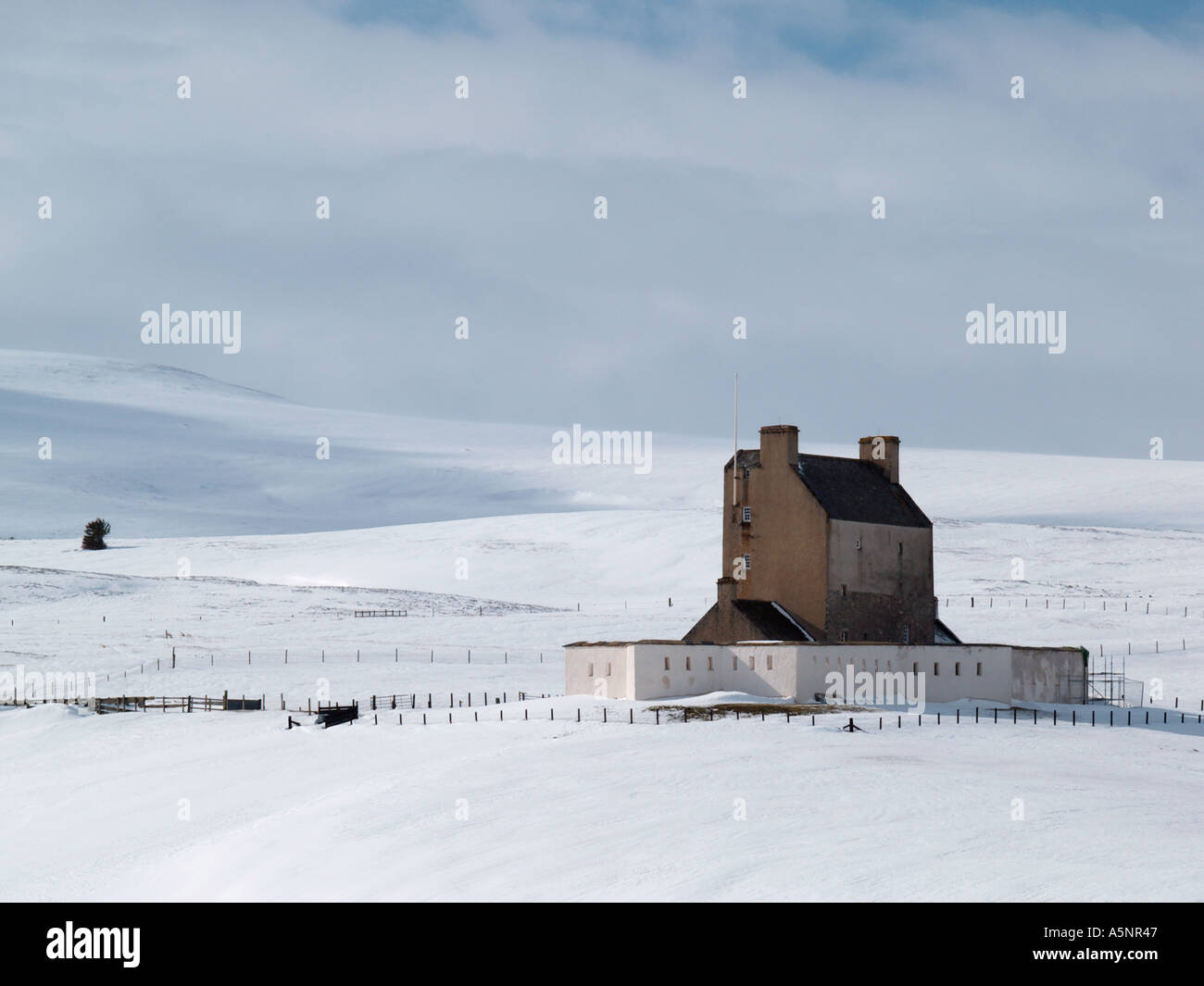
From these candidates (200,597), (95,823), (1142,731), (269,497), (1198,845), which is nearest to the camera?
(1198,845)

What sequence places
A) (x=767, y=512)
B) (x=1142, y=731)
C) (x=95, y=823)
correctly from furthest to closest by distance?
(x=767, y=512) < (x=1142, y=731) < (x=95, y=823)

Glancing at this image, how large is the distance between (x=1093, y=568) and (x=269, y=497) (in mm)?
101832

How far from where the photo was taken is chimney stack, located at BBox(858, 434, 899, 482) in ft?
220

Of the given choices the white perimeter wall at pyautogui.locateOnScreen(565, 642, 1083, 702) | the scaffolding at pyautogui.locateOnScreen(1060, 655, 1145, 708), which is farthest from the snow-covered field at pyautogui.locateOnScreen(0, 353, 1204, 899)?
the white perimeter wall at pyautogui.locateOnScreen(565, 642, 1083, 702)

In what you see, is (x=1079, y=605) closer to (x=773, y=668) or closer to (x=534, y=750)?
(x=773, y=668)

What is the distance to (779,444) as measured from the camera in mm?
62062

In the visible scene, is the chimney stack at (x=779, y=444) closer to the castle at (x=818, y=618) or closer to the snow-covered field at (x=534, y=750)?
the castle at (x=818, y=618)

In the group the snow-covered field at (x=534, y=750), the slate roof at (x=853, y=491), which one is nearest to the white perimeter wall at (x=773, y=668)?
the snow-covered field at (x=534, y=750)

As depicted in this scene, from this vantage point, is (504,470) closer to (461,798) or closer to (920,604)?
(920,604)

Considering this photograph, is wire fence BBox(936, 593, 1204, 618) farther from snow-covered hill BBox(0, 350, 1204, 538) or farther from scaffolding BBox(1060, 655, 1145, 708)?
snow-covered hill BBox(0, 350, 1204, 538)

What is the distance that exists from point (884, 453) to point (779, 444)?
7341mm

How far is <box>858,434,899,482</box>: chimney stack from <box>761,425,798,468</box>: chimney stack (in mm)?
5974
